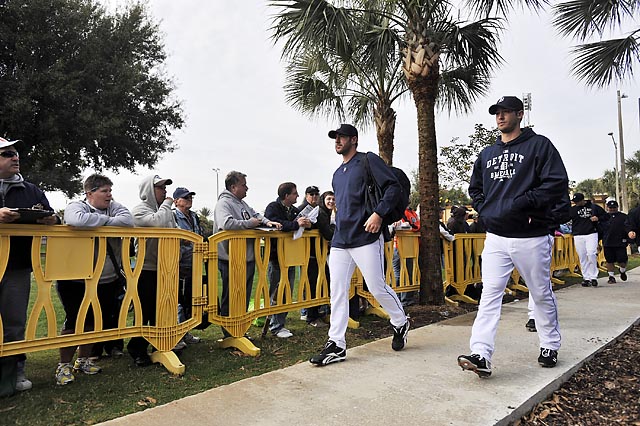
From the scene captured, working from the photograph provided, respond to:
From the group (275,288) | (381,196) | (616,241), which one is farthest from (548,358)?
(616,241)

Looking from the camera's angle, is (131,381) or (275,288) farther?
(275,288)

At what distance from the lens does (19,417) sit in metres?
3.09

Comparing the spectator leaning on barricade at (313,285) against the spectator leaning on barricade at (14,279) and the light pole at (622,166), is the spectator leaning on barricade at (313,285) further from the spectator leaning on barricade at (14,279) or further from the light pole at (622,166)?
the light pole at (622,166)

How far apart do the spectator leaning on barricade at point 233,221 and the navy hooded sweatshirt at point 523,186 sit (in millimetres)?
2268

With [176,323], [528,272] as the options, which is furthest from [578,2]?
[176,323]

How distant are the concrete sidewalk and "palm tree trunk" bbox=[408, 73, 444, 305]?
2.11 meters

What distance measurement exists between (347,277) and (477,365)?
129cm

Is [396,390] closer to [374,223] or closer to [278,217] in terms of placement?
[374,223]

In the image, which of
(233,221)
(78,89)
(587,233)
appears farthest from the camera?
(78,89)

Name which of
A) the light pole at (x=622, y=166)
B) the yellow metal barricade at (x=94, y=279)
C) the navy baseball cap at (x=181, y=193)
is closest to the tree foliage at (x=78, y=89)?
the navy baseball cap at (x=181, y=193)

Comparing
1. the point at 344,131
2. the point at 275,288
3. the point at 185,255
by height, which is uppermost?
the point at 344,131

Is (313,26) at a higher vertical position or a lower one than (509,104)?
higher

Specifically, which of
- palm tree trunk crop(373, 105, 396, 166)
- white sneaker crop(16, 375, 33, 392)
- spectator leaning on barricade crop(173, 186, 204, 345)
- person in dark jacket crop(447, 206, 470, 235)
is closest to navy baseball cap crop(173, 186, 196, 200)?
spectator leaning on barricade crop(173, 186, 204, 345)

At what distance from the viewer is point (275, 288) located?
567 centimetres
